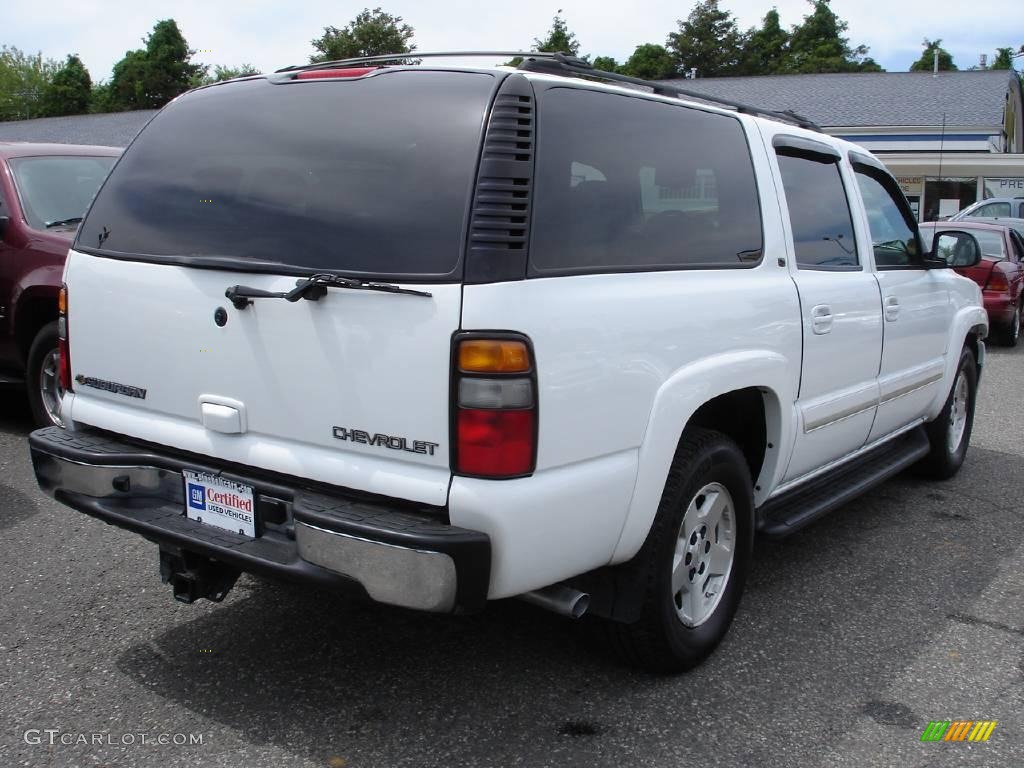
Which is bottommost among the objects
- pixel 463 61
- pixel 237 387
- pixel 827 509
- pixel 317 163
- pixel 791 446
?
pixel 827 509

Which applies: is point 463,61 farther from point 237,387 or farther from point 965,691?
point 965,691

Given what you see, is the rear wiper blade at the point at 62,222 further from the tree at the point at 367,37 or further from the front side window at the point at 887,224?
the tree at the point at 367,37

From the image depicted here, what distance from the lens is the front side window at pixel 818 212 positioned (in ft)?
13.0

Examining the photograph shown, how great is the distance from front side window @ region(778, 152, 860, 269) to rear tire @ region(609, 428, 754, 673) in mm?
1024

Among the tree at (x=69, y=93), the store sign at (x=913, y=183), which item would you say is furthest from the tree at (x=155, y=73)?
the store sign at (x=913, y=183)

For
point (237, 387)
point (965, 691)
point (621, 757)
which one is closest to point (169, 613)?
point (237, 387)

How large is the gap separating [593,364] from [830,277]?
1.81 metres

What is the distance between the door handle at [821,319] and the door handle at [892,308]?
28.9 inches

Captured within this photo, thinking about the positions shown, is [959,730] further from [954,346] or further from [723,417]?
[954,346]

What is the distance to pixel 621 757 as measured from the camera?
2.85m

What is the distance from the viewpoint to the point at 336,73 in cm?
307

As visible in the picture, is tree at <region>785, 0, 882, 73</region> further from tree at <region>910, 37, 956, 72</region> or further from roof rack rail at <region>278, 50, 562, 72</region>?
roof rack rail at <region>278, 50, 562, 72</region>

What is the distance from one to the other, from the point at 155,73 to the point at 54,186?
68.7 metres

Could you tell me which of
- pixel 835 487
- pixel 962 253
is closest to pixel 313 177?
pixel 835 487
